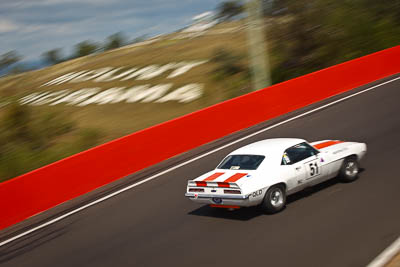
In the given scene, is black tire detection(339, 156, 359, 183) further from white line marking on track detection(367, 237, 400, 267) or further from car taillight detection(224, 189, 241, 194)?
white line marking on track detection(367, 237, 400, 267)

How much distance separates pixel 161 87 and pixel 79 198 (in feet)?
67.0

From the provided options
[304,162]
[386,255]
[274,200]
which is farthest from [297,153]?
[386,255]

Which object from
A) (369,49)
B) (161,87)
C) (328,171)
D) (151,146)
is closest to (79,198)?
(151,146)

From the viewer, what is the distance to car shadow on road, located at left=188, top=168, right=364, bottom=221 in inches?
390

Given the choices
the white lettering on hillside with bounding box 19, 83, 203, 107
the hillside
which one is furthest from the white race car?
the white lettering on hillside with bounding box 19, 83, 203, 107

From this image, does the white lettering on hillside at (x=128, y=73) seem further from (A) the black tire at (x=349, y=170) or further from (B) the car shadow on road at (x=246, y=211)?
(A) the black tire at (x=349, y=170)

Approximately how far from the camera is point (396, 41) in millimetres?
31359

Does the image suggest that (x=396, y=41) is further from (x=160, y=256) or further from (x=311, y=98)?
(x=160, y=256)

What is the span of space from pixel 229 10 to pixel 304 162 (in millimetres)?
21246

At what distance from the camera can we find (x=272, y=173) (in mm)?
9695

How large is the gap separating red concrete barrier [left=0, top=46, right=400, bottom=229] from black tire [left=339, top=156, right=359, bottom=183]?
637cm

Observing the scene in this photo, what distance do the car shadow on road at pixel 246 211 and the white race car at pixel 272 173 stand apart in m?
0.30

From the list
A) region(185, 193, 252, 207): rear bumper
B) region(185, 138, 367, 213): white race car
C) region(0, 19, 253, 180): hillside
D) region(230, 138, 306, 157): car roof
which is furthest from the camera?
region(0, 19, 253, 180): hillside

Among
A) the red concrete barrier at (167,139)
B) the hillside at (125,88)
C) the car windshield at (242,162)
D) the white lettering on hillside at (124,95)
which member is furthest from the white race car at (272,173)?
the white lettering on hillside at (124,95)
